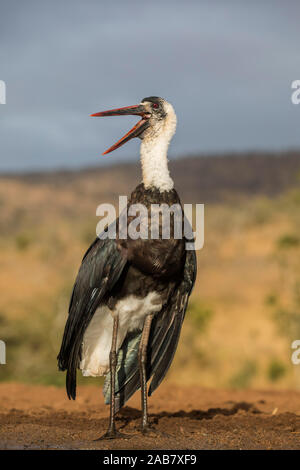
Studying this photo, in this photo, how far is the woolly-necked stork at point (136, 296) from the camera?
5.49 m

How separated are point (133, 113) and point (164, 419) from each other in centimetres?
305

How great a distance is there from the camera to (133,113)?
5934 mm

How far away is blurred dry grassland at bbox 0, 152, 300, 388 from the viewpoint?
15117 mm

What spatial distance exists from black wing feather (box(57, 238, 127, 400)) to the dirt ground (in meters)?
0.70

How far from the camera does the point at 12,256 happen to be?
33.9 metres

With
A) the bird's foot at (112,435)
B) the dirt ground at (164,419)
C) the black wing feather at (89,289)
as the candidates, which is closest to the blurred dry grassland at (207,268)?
the dirt ground at (164,419)

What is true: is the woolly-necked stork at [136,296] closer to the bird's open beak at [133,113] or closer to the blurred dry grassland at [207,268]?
the bird's open beak at [133,113]

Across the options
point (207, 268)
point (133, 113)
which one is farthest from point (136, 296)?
point (207, 268)

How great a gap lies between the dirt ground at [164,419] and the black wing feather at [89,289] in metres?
0.70

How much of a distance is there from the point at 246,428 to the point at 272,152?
68608 millimetres

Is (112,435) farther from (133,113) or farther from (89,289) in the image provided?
→ (133,113)

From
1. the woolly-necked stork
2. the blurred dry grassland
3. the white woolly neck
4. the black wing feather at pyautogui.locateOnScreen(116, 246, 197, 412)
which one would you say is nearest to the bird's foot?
the woolly-necked stork
